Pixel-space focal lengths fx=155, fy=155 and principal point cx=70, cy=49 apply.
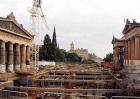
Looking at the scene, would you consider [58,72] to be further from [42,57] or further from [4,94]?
[42,57]

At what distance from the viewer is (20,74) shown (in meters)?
27.6

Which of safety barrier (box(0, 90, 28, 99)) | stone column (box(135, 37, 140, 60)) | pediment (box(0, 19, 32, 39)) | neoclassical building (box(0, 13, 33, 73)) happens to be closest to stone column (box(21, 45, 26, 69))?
neoclassical building (box(0, 13, 33, 73))

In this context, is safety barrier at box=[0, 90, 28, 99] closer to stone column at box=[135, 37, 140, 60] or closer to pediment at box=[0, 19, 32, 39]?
pediment at box=[0, 19, 32, 39]

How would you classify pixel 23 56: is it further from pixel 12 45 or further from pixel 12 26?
pixel 12 26

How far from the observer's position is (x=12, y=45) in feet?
92.9

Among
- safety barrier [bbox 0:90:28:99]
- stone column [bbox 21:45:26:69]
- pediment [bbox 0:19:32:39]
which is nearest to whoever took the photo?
safety barrier [bbox 0:90:28:99]

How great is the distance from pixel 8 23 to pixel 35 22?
33.0 meters

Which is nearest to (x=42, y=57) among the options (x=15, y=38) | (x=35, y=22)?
(x=35, y=22)

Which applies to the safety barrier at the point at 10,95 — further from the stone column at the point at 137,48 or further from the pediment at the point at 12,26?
the stone column at the point at 137,48

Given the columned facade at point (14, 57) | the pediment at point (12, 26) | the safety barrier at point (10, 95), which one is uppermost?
the pediment at point (12, 26)

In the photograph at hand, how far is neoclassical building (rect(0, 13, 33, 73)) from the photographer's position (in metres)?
25.4

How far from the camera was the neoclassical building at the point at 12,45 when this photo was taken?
25375 millimetres

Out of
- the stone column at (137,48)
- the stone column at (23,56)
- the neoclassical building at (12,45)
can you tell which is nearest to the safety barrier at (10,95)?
the neoclassical building at (12,45)

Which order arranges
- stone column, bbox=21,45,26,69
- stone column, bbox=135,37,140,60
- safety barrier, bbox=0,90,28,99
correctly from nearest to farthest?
1. safety barrier, bbox=0,90,28,99
2. stone column, bbox=135,37,140,60
3. stone column, bbox=21,45,26,69
